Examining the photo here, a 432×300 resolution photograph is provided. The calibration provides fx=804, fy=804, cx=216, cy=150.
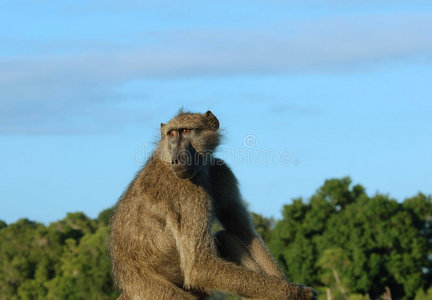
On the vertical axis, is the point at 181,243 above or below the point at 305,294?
above

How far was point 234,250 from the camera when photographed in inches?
345

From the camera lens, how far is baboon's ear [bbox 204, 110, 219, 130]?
30.3 feet

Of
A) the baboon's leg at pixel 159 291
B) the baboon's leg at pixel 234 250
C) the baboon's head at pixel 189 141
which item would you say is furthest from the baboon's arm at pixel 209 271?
the baboon's head at pixel 189 141

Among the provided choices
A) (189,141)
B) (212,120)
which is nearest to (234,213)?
(189,141)

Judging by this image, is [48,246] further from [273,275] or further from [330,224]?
[273,275]

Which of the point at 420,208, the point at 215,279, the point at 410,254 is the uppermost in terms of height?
the point at 420,208

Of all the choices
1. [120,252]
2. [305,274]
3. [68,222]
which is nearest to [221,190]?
[120,252]

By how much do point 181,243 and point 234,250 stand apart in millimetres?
716

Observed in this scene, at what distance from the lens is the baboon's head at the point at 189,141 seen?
8516mm

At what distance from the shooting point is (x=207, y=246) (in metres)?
8.34

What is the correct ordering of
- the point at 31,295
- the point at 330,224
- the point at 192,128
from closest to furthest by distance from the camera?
the point at 192,128
the point at 330,224
the point at 31,295

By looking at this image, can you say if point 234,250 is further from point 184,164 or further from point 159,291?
point 184,164

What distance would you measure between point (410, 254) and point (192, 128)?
5160 centimetres

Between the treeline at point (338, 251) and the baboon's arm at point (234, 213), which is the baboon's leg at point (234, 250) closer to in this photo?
the baboon's arm at point (234, 213)
